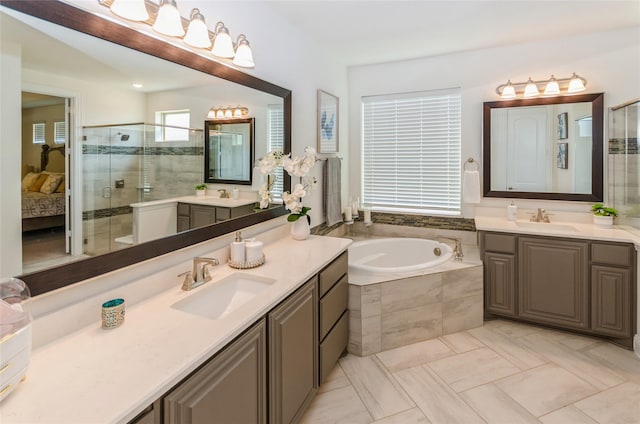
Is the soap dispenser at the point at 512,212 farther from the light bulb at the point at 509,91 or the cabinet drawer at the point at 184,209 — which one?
the cabinet drawer at the point at 184,209

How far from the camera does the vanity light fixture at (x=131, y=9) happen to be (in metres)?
1.30

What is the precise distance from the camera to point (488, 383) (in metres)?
2.22

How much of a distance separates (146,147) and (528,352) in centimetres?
291

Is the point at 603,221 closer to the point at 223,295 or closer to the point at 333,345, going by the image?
the point at 333,345

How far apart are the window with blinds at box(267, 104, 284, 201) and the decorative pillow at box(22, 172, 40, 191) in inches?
56.2

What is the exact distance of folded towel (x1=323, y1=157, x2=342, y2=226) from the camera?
3287 millimetres

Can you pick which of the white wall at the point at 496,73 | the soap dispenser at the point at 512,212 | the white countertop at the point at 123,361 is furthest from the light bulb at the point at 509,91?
the white countertop at the point at 123,361

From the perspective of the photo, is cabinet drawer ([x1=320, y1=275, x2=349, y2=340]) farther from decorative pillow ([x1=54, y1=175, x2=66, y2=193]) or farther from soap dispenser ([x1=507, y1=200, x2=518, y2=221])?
soap dispenser ([x1=507, y1=200, x2=518, y2=221])

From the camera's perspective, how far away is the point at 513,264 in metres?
2.90

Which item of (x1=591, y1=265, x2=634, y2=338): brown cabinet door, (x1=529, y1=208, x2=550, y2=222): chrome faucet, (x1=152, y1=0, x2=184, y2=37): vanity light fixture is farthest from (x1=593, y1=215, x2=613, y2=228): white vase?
(x1=152, y1=0, x2=184, y2=37): vanity light fixture

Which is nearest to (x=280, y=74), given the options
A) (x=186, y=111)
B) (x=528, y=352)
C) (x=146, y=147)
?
(x=186, y=111)

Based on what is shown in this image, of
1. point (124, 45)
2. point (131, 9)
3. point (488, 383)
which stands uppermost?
point (131, 9)

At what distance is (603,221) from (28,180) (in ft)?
12.5

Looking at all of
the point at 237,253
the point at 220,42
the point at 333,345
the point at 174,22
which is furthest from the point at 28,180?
the point at 333,345
